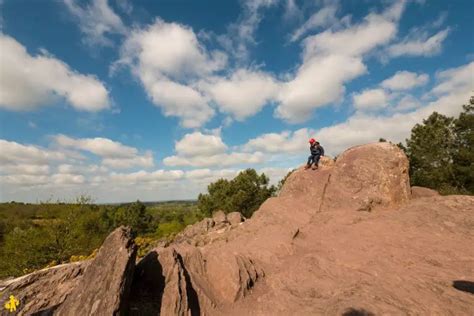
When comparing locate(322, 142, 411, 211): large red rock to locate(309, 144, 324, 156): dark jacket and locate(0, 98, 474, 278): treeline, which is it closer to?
locate(309, 144, 324, 156): dark jacket

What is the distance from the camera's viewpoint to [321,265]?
1559cm

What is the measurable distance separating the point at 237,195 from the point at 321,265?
4517 cm

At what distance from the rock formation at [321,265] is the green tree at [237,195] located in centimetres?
3819

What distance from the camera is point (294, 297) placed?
1348 centimetres

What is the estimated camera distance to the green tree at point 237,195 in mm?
60706

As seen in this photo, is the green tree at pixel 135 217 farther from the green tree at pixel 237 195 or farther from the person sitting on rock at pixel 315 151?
the person sitting on rock at pixel 315 151

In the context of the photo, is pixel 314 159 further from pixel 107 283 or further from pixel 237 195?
pixel 237 195

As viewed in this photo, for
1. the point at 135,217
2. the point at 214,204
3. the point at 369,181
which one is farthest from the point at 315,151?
the point at 135,217

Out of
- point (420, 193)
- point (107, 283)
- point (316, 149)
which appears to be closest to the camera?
point (107, 283)

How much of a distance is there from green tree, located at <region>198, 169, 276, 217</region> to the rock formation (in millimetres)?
38193

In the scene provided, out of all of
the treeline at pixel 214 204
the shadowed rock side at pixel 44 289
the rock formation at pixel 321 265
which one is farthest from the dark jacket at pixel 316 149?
the treeline at pixel 214 204

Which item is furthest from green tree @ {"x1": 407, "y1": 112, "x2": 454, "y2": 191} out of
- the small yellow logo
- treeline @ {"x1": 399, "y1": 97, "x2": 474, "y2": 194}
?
the small yellow logo

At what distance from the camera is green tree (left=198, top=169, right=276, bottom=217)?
199ft

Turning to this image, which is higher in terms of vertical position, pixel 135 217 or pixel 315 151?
pixel 315 151
